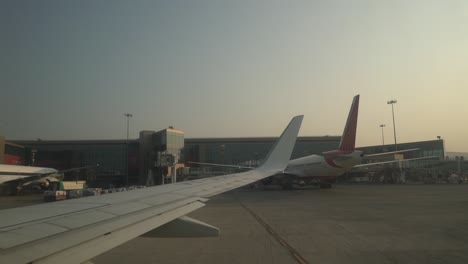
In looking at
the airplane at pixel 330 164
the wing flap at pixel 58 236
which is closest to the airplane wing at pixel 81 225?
the wing flap at pixel 58 236

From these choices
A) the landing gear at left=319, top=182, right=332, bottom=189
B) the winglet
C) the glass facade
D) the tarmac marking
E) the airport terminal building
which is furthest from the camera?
the glass facade

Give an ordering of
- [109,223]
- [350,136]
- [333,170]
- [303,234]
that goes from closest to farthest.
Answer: [109,223]
[303,234]
[350,136]
[333,170]

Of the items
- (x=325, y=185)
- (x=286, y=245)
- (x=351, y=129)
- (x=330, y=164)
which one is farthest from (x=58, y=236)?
(x=325, y=185)

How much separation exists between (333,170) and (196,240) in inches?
1141

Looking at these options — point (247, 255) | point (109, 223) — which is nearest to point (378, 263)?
point (247, 255)

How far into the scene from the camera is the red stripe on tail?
105ft

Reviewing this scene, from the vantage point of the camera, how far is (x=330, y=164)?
35.8 meters

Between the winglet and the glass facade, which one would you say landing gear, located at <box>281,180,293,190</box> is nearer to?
the winglet

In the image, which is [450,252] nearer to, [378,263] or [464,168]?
[378,263]

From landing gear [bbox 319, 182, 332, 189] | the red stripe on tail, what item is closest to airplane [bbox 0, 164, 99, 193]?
landing gear [bbox 319, 182, 332, 189]

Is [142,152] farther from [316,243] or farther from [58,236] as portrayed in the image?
[58,236]

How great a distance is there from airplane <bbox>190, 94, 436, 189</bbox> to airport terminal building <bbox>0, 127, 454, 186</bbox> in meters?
30.1

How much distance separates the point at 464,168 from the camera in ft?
212

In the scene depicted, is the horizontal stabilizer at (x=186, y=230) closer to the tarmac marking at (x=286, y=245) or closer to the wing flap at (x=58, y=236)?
the wing flap at (x=58, y=236)
